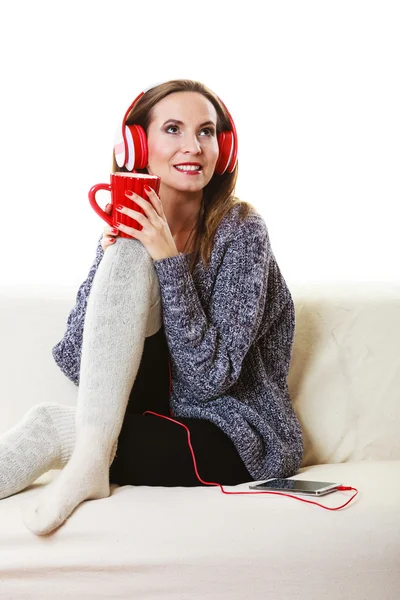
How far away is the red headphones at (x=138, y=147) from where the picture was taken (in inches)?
68.2

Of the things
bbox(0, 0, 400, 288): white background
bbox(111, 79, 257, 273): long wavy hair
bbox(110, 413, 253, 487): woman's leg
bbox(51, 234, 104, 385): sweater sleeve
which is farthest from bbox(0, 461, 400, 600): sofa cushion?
bbox(0, 0, 400, 288): white background

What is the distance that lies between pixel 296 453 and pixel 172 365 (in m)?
0.30

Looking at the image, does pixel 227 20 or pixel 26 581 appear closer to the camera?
pixel 26 581

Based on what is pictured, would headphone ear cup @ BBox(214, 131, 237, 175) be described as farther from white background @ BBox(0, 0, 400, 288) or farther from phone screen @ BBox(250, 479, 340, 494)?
white background @ BBox(0, 0, 400, 288)

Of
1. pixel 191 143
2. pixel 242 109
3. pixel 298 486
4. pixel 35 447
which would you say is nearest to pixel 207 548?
pixel 298 486

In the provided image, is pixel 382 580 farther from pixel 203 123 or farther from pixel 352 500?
pixel 203 123

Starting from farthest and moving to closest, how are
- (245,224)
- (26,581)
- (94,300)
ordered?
(245,224) < (94,300) < (26,581)

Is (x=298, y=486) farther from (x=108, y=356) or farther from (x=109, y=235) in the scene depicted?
(x=109, y=235)

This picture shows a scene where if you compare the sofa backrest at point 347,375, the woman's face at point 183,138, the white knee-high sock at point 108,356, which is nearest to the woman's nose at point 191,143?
the woman's face at point 183,138

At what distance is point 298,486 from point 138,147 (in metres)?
0.71

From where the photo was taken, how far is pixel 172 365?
1722 millimetres

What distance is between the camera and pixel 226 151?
176 cm

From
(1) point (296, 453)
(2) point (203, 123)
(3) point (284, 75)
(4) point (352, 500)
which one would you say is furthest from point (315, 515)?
(3) point (284, 75)

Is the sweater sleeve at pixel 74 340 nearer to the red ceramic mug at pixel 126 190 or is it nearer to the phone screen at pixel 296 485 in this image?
the red ceramic mug at pixel 126 190
